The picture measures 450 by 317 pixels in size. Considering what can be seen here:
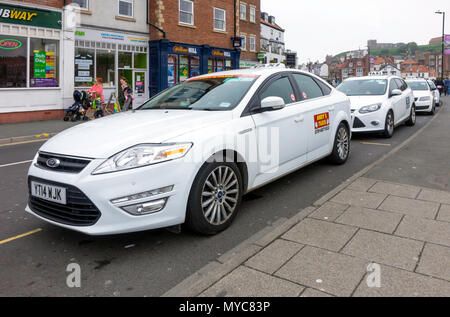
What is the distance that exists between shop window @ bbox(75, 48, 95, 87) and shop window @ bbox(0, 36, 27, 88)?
2.45 m

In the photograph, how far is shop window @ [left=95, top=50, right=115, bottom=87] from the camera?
1851 centimetres

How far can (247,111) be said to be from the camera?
4.32 m

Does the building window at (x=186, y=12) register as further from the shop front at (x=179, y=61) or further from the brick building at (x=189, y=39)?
the shop front at (x=179, y=61)

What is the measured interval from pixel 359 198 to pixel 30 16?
15.3m

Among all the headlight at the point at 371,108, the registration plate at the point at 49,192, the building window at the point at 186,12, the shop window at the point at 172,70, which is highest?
the building window at the point at 186,12

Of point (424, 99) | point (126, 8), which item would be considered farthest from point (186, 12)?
point (424, 99)

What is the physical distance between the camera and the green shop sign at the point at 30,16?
1446 centimetres

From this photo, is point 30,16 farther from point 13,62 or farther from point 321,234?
point 321,234

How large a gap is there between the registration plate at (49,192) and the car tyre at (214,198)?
3.52 ft

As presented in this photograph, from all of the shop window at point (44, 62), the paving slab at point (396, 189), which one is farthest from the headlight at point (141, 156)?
the shop window at point (44, 62)

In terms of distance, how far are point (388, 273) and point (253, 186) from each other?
5.98 ft

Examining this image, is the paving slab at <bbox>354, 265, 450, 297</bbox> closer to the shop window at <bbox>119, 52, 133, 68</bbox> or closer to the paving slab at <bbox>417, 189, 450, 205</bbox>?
the paving slab at <bbox>417, 189, 450, 205</bbox>

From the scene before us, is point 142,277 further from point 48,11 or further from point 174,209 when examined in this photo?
point 48,11

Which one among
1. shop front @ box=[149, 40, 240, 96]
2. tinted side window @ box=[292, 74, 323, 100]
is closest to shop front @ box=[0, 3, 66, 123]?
shop front @ box=[149, 40, 240, 96]
